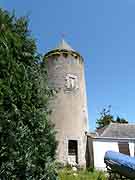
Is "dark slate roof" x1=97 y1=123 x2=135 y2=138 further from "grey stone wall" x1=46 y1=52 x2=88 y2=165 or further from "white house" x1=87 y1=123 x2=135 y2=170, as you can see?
"grey stone wall" x1=46 y1=52 x2=88 y2=165

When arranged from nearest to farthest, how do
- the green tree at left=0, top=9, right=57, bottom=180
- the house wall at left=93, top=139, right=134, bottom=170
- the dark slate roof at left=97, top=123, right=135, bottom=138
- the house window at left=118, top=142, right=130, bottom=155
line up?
the green tree at left=0, top=9, right=57, bottom=180 < the house wall at left=93, top=139, right=134, bottom=170 < the house window at left=118, top=142, right=130, bottom=155 < the dark slate roof at left=97, top=123, right=135, bottom=138

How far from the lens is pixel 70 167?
63.7 ft

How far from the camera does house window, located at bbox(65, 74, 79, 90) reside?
71.9 feet

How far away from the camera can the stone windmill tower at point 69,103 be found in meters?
20.4

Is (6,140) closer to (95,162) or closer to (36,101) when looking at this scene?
(36,101)

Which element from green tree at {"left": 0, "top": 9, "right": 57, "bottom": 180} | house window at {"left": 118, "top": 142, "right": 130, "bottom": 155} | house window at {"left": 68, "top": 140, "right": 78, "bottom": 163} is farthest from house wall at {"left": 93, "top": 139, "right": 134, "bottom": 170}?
green tree at {"left": 0, "top": 9, "right": 57, "bottom": 180}

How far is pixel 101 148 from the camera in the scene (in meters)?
21.5

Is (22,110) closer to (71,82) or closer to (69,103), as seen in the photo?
(69,103)

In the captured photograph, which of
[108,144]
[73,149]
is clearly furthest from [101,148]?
[73,149]

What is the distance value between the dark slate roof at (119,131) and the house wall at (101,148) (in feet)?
3.98

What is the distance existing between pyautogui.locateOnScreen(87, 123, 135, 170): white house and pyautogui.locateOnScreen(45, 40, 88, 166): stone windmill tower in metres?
0.79

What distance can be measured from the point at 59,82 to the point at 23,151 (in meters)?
15.4

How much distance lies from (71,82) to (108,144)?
6253 mm

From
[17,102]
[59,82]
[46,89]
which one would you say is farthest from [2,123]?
[59,82]
